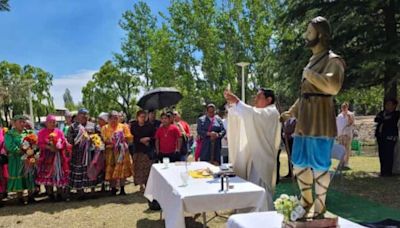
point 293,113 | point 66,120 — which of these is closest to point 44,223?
point 66,120

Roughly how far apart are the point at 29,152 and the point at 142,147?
2.01m

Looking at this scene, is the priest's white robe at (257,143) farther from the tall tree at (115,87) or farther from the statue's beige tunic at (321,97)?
the tall tree at (115,87)

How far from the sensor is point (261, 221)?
110 inches

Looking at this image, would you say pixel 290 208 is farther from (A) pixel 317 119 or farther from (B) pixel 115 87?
(B) pixel 115 87

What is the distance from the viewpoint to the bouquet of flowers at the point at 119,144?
769cm

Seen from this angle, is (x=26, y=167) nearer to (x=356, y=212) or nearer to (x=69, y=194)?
(x=69, y=194)

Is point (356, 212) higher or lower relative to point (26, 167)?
lower

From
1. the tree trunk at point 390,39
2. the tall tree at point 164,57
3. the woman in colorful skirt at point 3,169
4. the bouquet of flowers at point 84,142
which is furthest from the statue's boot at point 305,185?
the tall tree at point 164,57

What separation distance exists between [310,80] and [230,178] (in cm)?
185

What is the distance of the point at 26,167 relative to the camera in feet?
23.6

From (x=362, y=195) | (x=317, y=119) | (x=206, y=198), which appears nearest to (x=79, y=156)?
(x=206, y=198)

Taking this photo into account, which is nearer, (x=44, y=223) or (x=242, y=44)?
(x=44, y=223)

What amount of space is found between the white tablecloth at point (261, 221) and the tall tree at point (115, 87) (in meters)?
32.2

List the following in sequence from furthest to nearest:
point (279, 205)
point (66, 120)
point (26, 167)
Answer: point (66, 120) < point (26, 167) < point (279, 205)
